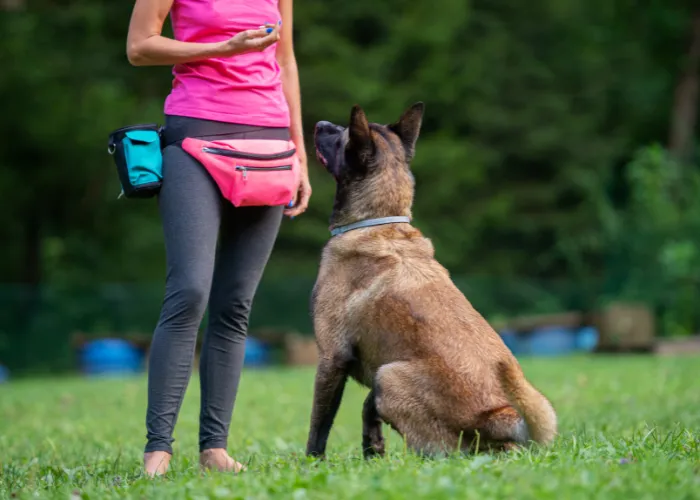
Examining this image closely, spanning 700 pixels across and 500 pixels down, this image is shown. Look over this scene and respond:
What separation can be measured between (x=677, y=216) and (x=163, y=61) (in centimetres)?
1946

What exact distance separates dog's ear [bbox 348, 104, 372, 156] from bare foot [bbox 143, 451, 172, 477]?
5.18 ft

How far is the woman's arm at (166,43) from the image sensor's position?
13.6 ft

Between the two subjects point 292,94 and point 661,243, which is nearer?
point 292,94

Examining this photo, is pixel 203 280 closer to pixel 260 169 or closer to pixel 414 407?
pixel 260 169

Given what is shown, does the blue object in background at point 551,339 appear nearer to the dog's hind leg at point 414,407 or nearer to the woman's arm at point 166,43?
the dog's hind leg at point 414,407

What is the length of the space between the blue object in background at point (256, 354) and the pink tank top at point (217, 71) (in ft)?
51.6

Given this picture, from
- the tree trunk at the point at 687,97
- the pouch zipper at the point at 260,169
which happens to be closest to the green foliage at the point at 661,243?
the tree trunk at the point at 687,97

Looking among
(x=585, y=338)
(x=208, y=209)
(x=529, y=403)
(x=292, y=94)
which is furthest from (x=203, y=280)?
(x=585, y=338)

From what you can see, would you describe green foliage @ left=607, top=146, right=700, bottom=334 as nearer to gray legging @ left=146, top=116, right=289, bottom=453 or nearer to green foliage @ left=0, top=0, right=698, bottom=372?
green foliage @ left=0, top=0, right=698, bottom=372

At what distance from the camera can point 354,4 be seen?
27.2m

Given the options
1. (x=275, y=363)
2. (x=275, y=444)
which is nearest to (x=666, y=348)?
(x=275, y=363)

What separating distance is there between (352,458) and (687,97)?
85.3 feet

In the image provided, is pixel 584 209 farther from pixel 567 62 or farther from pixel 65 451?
pixel 65 451

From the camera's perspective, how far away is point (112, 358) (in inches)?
746
